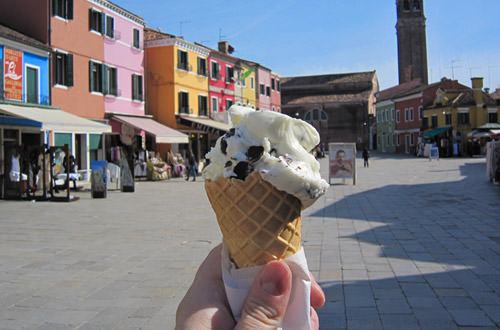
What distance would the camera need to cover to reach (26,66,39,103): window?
18.1 metres

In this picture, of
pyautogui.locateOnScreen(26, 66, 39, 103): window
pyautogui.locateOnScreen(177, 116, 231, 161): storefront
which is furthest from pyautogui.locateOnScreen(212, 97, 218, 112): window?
pyautogui.locateOnScreen(26, 66, 39, 103): window

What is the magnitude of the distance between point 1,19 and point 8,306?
19.9m

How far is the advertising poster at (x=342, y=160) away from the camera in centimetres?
1855

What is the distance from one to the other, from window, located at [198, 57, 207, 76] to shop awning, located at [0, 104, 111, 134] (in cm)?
1498

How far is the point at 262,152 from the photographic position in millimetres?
1751

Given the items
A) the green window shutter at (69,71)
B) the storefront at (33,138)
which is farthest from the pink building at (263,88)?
the green window shutter at (69,71)

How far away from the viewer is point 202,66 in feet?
108

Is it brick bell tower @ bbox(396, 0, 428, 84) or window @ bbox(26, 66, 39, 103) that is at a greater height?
brick bell tower @ bbox(396, 0, 428, 84)

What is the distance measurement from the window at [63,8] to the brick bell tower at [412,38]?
7903 centimetres

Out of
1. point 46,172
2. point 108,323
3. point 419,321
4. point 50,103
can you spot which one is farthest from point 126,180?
point 419,321

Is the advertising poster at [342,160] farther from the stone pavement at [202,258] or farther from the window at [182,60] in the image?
the window at [182,60]

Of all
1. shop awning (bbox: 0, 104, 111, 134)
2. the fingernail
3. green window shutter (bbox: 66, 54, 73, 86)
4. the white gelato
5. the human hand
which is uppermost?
green window shutter (bbox: 66, 54, 73, 86)

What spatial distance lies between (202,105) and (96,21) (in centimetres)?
1186

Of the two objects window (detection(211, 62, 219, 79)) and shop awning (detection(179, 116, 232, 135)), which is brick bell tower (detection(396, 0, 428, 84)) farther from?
shop awning (detection(179, 116, 232, 135))
